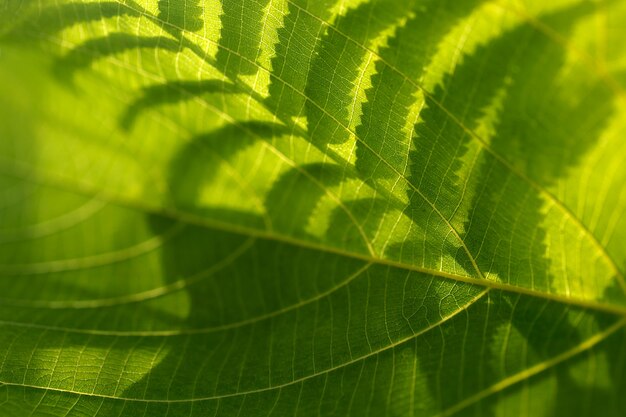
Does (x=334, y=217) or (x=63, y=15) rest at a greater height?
(x=63, y=15)

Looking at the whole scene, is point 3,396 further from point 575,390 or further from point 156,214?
point 575,390

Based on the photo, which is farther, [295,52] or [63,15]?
[63,15]

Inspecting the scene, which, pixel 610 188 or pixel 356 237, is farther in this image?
pixel 356 237

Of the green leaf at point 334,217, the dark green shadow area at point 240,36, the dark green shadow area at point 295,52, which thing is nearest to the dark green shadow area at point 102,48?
Result: the green leaf at point 334,217

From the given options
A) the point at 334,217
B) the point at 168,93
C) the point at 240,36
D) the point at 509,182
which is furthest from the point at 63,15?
the point at 509,182

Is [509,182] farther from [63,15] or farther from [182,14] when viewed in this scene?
[63,15]

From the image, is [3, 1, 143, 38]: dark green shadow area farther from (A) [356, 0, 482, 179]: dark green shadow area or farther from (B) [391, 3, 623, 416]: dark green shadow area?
(B) [391, 3, 623, 416]: dark green shadow area

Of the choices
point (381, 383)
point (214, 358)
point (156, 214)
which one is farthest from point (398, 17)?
point (156, 214)

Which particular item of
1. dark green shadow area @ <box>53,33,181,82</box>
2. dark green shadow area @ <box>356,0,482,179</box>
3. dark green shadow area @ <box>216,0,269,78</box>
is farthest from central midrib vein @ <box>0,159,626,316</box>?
dark green shadow area @ <box>216,0,269,78</box>
